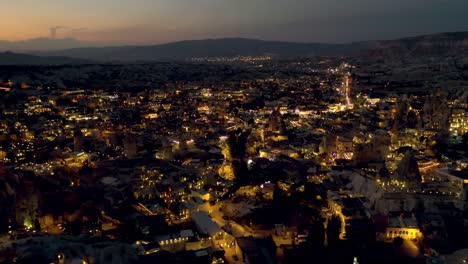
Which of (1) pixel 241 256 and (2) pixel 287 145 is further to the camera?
(2) pixel 287 145

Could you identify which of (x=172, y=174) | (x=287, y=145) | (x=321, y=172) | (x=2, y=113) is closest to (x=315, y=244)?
(x=321, y=172)

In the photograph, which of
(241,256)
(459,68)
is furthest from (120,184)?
(459,68)

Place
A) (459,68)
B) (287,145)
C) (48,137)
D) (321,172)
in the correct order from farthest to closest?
(459,68), (48,137), (287,145), (321,172)

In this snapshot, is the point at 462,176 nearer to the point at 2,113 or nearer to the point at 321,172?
the point at 321,172

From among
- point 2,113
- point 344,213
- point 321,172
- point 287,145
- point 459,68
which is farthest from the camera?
point 459,68

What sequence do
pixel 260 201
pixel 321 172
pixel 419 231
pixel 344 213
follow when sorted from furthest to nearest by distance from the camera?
pixel 321 172 → pixel 260 201 → pixel 344 213 → pixel 419 231

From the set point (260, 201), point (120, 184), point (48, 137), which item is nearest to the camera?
point (260, 201)

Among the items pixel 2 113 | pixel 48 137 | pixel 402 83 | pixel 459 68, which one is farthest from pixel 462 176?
pixel 459 68

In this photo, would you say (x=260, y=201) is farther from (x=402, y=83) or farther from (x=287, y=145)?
(x=402, y=83)

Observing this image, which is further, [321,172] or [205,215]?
[321,172]
